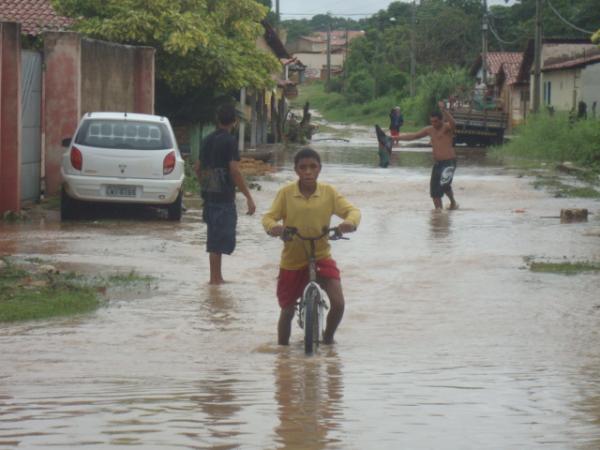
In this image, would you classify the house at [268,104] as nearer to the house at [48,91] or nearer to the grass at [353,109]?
the grass at [353,109]

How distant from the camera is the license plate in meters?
17.2

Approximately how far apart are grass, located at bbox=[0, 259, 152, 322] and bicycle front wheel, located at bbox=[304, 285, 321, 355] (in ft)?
8.25

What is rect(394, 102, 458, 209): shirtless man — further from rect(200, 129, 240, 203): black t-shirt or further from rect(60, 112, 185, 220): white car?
rect(200, 129, 240, 203): black t-shirt

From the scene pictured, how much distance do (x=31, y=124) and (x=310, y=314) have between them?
1183cm

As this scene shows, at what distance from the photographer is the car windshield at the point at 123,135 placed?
1733 centimetres

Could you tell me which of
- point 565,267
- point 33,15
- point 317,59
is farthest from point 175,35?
point 317,59

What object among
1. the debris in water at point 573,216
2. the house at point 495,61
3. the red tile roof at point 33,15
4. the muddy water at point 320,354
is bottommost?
the muddy water at point 320,354

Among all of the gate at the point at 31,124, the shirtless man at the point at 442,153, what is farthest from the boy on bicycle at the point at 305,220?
the shirtless man at the point at 442,153

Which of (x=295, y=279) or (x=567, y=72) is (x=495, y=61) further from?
(x=295, y=279)

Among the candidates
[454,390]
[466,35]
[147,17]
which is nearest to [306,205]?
[454,390]

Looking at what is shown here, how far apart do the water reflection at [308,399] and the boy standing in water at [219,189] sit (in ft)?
11.6

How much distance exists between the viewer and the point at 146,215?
61.9ft

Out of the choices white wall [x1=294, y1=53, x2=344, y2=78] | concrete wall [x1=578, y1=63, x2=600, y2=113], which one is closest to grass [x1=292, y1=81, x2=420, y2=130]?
concrete wall [x1=578, y1=63, x2=600, y2=113]

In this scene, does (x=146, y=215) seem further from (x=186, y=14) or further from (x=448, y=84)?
(x=448, y=84)
